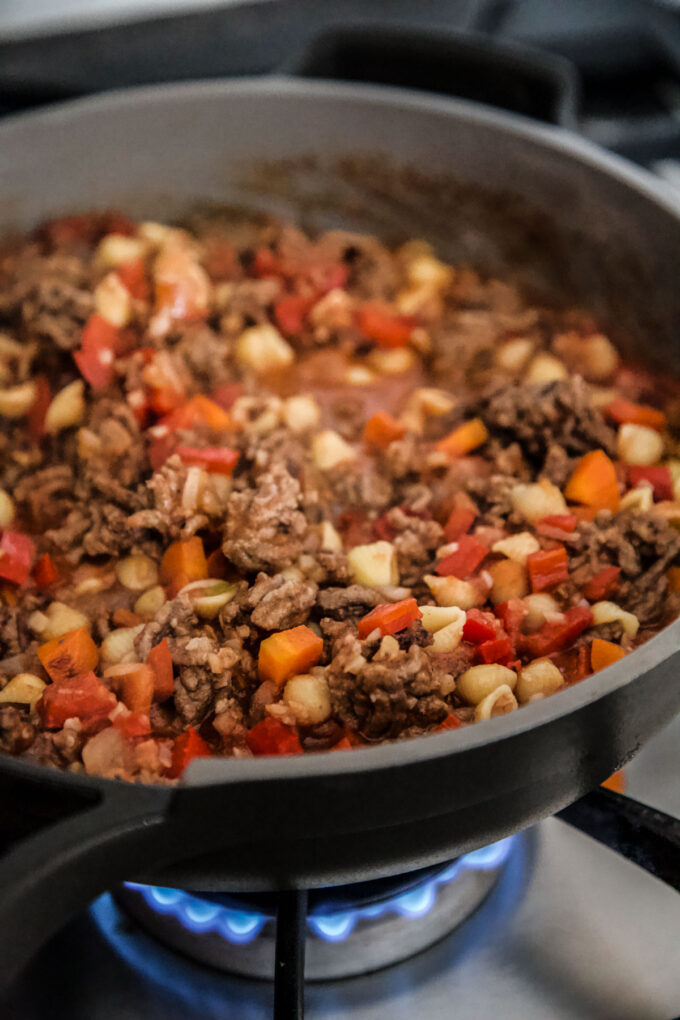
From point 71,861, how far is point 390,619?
517mm

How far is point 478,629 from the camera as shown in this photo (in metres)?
1.13

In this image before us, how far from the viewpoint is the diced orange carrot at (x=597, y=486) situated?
1.33 metres

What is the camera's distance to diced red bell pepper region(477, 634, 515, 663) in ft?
3.64

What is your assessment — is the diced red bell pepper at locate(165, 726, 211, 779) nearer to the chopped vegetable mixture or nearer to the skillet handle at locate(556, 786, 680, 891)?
the chopped vegetable mixture

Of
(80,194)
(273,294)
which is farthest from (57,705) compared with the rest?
(80,194)

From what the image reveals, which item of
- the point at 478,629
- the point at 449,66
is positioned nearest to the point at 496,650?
the point at 478,629

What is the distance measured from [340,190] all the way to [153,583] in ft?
3.46

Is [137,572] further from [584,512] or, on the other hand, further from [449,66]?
[449,66]

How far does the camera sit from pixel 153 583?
4.16 feet

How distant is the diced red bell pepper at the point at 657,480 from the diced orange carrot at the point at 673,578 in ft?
0.57

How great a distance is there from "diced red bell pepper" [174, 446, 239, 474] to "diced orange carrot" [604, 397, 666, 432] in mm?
649

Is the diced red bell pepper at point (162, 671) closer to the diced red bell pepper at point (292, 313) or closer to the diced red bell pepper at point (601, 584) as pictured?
the diced red bell pepper at point (601, 584)

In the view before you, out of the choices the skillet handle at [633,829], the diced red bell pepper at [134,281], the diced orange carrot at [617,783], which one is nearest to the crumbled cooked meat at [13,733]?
the skillet handle at [633,829]

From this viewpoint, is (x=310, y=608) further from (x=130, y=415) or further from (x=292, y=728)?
(x=130, y=415)
